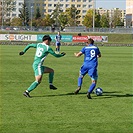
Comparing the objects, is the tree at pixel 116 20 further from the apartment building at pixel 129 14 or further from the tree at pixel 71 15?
the tree at pixel 71 15

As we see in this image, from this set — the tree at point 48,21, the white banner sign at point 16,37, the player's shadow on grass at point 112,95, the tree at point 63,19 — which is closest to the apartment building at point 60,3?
the tree at point 48,21

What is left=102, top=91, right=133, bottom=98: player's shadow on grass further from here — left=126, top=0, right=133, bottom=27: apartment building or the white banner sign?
left=126, top=0, right=133, bottom=27: apartment building

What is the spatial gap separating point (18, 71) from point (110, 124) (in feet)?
41.1

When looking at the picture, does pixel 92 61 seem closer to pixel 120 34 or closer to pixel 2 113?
pixel 2 113

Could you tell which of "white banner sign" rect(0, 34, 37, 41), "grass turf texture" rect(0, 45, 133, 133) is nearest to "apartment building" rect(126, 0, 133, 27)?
"white banner sign" rect(0, 34, 37, 41)

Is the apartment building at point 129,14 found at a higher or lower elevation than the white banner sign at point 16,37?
higher

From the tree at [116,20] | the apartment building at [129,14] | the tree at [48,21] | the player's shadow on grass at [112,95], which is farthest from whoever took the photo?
the tree at [116,20]

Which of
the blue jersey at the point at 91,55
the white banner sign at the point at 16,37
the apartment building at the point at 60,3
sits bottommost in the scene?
the white banner sign at the point at 16,37

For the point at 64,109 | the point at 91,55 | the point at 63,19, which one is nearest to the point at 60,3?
the point at 63,19

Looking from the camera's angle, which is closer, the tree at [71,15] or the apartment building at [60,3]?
the tree at [71,15]

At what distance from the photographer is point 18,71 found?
2197 centimetres

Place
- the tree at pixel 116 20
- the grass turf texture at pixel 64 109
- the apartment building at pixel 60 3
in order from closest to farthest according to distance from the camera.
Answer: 1. the grass turf texture at pixel 64 109
2. the tree at pixel 116 20
3. the apartment building at pixel 60 3

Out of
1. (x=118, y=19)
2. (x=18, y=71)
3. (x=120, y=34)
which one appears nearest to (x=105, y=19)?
(x=118, y=19)

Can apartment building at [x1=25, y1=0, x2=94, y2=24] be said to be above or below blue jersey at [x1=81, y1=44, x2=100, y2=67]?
above
